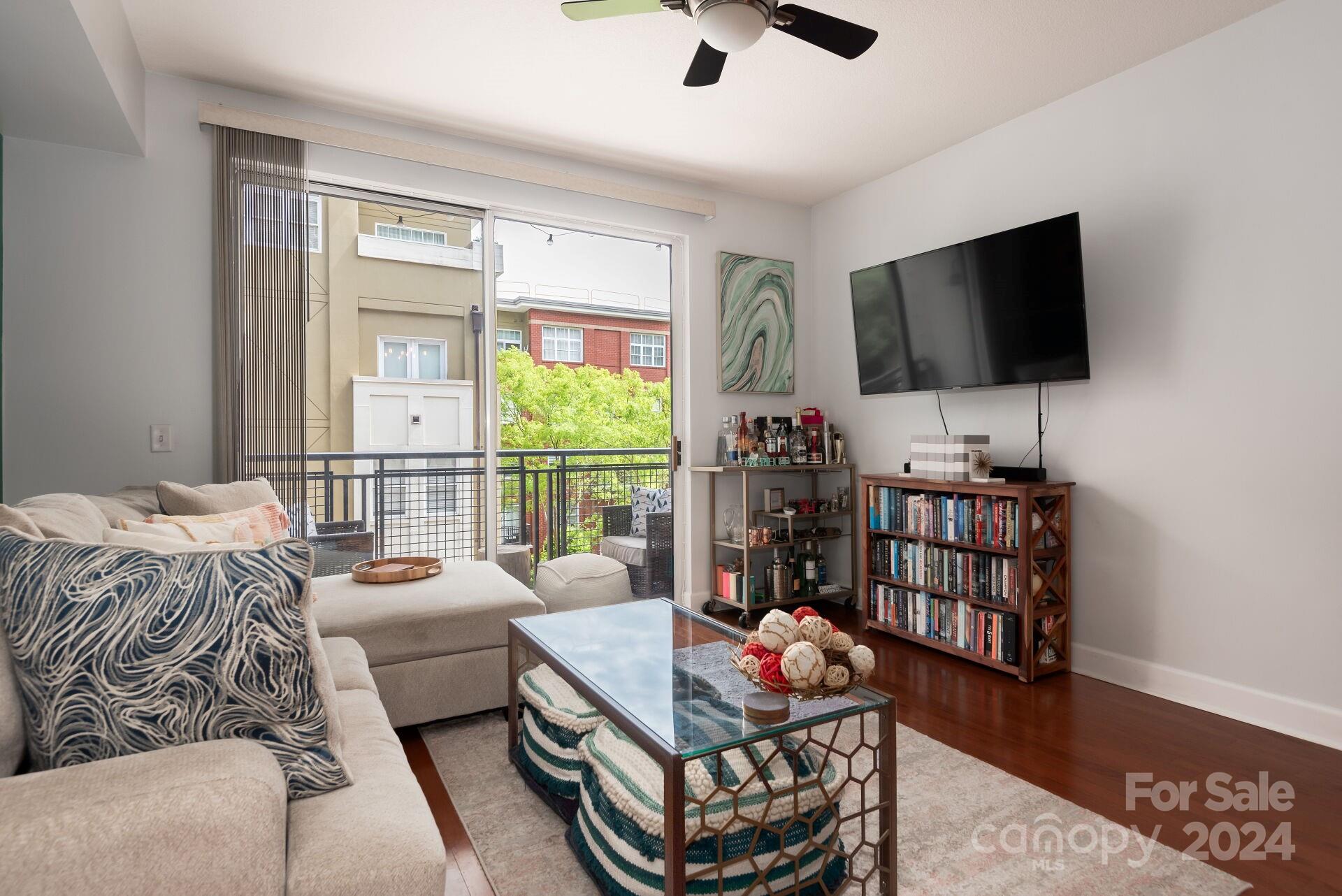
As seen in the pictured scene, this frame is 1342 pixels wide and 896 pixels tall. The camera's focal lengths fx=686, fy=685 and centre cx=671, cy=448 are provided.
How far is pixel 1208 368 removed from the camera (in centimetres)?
271

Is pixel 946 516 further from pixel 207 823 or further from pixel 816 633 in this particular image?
pixel 207 823

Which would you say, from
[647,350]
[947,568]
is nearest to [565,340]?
[647,350]

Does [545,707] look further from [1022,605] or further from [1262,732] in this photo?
[1262,732]

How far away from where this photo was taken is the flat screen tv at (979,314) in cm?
290

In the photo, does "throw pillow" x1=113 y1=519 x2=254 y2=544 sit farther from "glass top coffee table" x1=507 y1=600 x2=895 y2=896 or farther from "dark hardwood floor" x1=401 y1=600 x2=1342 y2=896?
"glass top coffee table" x1=507 y1=600 x2=895 y2=896

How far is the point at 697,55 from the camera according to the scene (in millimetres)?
2209

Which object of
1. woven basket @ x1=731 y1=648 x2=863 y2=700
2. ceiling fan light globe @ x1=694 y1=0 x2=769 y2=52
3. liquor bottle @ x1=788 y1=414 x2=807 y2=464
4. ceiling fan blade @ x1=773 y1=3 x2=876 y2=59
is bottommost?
woven basket @ x1=731 y1=648 x2=863 y2=700

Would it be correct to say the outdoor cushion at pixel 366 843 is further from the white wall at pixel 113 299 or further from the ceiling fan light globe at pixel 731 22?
the white wall at pixel 113 299

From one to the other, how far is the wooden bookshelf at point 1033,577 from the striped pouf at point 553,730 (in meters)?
2.03

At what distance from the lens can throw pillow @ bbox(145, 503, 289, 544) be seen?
2.26 m

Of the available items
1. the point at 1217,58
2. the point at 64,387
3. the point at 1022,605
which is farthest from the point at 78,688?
the point at 1217,58

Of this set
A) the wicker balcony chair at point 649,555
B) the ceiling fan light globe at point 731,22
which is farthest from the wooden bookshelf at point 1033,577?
the ceiling fan light globe at point 731,22

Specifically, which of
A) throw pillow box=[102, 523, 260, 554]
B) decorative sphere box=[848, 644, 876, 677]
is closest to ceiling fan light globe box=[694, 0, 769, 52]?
decorative sphere box=[848, 644, 876, 677]

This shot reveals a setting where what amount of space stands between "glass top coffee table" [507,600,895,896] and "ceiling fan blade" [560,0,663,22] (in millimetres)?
1838
